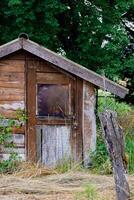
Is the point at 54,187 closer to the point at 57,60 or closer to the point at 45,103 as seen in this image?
the point at 45,103

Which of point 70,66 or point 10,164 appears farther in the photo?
point 70,66

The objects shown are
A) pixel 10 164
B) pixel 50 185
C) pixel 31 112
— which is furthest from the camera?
pixel 31 112

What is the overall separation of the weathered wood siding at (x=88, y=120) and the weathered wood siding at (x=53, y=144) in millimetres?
343

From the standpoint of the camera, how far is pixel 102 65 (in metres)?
14.5

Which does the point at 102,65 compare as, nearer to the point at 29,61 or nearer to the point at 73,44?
the point at 73,44

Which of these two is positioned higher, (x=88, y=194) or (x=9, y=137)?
(x=9, y=137)

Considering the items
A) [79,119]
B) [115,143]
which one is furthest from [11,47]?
[115,143]

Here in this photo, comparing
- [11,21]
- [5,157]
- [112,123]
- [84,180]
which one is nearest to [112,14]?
[11,21]

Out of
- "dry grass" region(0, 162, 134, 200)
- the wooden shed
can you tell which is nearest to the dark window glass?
the wooden shed

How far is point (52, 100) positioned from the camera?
1084cm

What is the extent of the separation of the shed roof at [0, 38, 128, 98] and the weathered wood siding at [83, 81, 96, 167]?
26cm

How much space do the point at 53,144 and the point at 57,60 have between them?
1735 millimetres

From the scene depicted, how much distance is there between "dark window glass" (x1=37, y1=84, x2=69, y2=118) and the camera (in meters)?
10.8

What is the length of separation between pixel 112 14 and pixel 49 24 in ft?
6.02
